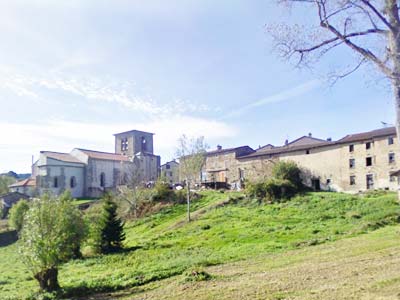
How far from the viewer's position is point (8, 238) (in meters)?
39.1

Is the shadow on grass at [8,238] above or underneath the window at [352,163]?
underneath

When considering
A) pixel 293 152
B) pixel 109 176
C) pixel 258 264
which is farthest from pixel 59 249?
pixel 109 176

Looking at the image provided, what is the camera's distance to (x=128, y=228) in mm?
35812

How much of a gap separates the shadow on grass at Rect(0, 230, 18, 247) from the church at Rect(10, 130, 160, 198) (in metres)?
16.6

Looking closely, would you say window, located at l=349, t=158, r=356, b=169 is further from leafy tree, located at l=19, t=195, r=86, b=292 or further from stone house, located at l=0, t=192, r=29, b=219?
A: stone house, located at l=0, t=192, r=29, b=219

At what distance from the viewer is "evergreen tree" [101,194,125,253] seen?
2398 cm

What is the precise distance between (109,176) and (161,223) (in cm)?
3773

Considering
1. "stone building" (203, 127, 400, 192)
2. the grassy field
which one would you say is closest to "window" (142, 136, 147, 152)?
"stone building" (203, 127, 400, 192)

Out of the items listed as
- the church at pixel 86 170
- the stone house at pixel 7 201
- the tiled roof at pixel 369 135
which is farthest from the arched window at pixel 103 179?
the tiled roof at pixel 369 135

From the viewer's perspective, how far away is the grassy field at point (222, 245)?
12391 millimetres

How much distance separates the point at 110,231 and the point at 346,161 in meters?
30.3

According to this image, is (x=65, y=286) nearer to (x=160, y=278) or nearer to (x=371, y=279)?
(x=160, y=278)

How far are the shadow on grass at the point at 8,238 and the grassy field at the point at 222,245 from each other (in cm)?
282

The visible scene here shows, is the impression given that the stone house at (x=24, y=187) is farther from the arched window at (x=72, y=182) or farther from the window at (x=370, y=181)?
the window at (x=370, y=181)
